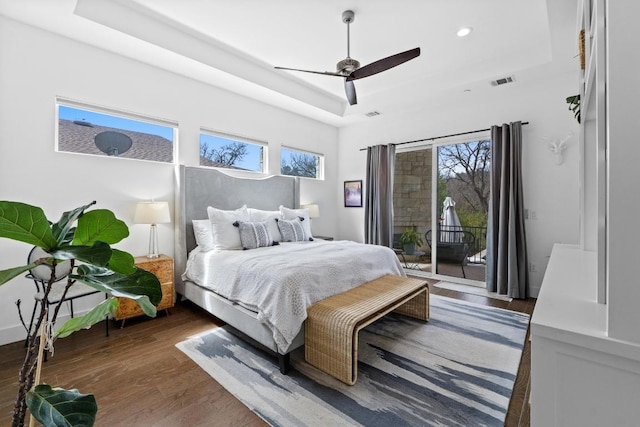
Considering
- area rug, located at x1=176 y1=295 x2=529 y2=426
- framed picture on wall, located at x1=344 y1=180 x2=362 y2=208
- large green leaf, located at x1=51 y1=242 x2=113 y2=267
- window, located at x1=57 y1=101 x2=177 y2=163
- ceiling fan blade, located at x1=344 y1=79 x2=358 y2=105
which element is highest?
ceiling fan blade, located at x1=344 y1=79 x2=358 y2=105

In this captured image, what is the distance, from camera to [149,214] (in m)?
3.08

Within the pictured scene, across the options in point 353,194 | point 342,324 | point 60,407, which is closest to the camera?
point 60,407

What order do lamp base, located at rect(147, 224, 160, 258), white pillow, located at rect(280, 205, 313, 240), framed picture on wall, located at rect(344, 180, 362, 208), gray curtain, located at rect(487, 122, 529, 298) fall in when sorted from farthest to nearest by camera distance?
framed picture on wall, located at rect(344, 180, 362, 208), white pillow, located at rect(280, 205, 313, 240), gray curtain, located at rect(487, 122, 529, 298), lamp base, located at rect(147, 224, 160, 258)

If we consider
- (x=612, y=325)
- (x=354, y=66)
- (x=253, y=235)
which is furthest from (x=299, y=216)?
(x=612, y=325)

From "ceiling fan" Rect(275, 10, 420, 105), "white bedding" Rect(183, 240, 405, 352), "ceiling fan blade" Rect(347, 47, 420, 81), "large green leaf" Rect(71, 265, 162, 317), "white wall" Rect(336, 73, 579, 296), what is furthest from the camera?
"white wall" Rect(336, 73, 579, 296)

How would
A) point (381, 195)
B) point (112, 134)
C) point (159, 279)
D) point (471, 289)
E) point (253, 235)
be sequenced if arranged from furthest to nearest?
1. point (381, 195)
2. point (471, 289)
3. point (253, 235)
4. point (112, 134)
5. point (159, 279)

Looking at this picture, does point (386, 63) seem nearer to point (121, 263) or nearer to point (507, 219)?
point (121, 263)

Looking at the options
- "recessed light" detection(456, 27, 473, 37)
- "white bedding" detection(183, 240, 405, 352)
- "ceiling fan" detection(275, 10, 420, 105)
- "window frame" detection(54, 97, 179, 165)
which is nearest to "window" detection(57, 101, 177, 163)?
"window frame" detection(54, 97, 179, 165)

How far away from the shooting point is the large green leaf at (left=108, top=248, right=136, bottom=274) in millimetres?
812

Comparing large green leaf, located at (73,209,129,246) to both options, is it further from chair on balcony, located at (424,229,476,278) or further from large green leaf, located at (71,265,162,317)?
chair on balcony, located at (424,229,476,278)

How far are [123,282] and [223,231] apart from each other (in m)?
2.69

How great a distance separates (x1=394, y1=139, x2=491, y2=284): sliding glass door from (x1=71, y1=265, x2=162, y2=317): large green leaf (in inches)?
179

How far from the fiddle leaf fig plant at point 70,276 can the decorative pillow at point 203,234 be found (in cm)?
262

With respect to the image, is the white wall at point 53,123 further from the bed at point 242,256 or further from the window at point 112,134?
the bed at point 242,256
